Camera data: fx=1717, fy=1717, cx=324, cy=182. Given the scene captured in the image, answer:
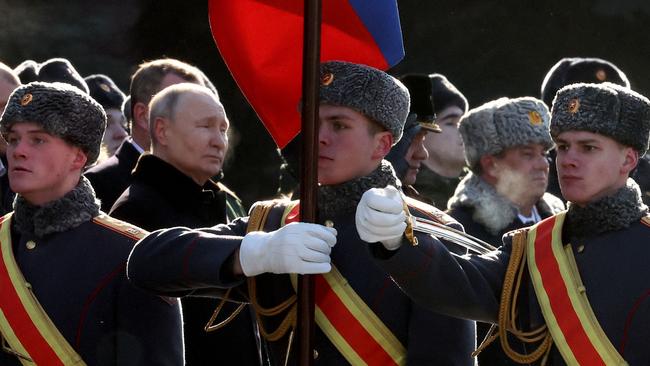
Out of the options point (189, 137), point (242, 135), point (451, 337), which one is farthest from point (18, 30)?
point (451, 337)

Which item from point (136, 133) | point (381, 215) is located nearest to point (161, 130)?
point (136, 133)

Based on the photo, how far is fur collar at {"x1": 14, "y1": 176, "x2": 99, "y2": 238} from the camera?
5465 mm

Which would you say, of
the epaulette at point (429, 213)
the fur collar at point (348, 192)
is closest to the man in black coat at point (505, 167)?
the epaulette at point (429, 213)

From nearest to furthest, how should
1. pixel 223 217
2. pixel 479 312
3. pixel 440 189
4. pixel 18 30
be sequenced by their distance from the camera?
pixel 479 312 → pixel 223 217 → pixel 440 189 → pixel 18 30

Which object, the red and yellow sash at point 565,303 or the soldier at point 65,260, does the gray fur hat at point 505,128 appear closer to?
the red and yellow sash at point 565,303

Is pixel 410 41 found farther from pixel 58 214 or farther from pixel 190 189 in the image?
pixel 58 214

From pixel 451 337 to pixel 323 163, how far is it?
0.66 metres

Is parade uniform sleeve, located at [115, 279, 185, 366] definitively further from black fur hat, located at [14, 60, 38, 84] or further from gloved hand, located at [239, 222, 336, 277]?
black fur hat, located at [14, 60, 38, 84]

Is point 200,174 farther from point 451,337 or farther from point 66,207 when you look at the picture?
point 451,337

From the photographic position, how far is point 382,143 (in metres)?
5.39

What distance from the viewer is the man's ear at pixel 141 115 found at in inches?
285

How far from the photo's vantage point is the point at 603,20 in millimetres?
11734

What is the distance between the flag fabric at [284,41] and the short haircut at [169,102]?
1.12 meters

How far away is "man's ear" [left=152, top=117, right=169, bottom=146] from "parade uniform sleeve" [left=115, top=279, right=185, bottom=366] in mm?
1344
